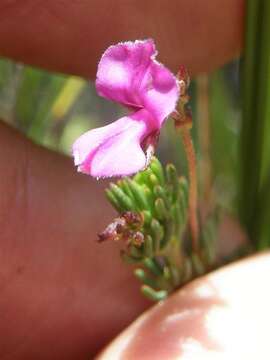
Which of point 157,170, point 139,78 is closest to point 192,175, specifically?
point 157,170

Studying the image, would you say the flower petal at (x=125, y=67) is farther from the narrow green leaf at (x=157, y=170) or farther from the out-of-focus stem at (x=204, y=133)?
the out-of-focus stem at (x=204, y=133)

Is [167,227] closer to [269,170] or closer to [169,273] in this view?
[169,273]

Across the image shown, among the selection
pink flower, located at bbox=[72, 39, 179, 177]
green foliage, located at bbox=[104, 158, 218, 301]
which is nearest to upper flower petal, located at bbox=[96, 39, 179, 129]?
pink flower, located at bbox=[72, 39, 179, 177]

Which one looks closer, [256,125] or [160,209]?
[160,209]

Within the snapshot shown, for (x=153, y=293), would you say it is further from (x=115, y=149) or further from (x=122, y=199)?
(x=115, y=149)

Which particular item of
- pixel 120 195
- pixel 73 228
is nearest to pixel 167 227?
pixel 120 195

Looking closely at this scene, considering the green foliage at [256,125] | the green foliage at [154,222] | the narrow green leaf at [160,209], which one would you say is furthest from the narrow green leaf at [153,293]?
the green foliage at [256,125]
